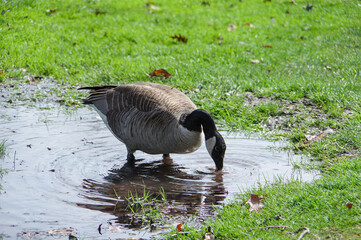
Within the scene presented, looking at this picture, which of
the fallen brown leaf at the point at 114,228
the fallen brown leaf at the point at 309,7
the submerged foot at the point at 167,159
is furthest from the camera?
the fallen brown leaf at the point at 309,7

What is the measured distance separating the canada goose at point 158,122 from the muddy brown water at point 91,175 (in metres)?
0.32

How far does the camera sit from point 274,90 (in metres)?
8.68

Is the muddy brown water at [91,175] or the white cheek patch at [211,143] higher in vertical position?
the white cheek patch at [211,143]

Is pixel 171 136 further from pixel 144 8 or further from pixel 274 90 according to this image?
pixel 144 8

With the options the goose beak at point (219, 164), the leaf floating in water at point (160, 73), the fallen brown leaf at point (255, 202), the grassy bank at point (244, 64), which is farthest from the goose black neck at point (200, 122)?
the leaf floating in water at point (160, 73)

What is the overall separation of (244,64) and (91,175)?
5.09m

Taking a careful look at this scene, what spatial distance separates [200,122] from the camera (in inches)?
244

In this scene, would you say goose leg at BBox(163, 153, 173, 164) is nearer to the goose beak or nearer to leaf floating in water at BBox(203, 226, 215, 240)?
the goose beak

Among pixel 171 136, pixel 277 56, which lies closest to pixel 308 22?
pixel 277 56

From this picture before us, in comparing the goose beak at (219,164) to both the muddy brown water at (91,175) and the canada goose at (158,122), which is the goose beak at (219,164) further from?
the muddy brown water at (91,175)

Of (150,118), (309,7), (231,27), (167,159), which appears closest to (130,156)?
(167,159)

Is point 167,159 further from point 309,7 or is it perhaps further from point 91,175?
point 309,7

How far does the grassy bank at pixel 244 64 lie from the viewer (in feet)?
16.4

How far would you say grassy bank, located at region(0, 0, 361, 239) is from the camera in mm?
5008
